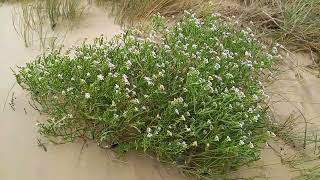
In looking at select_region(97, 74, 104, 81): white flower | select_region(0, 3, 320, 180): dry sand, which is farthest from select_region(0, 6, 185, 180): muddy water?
select_region(97, 74, 104, 81): white flower

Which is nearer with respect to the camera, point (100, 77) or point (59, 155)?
point (100, 77)

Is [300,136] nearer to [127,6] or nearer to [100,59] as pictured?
[100,59]

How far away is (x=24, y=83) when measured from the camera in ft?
12.4

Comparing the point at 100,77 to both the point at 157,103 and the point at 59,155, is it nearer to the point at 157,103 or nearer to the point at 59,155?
the point at 157,103

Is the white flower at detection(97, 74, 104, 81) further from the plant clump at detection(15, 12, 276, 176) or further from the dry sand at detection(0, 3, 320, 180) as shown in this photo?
the dry sand at detection(0, 3, 320, 180)

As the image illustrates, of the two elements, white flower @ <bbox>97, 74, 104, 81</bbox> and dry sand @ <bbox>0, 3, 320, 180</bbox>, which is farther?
dry sand @ <bbox>0, 3, 320, 180</bbox>

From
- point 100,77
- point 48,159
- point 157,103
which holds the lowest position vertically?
point 48,159

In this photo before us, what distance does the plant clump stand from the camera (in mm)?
3238

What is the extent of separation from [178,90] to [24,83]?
123 centimetres

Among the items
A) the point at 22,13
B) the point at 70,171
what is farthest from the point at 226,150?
the point at 22,13

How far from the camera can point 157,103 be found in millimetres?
3379

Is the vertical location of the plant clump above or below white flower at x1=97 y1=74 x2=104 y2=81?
below

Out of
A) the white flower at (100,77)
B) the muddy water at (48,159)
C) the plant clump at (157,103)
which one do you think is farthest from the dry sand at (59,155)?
the white flower at (100,77)

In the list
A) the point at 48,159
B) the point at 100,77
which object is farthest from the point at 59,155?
the point at 100,77
